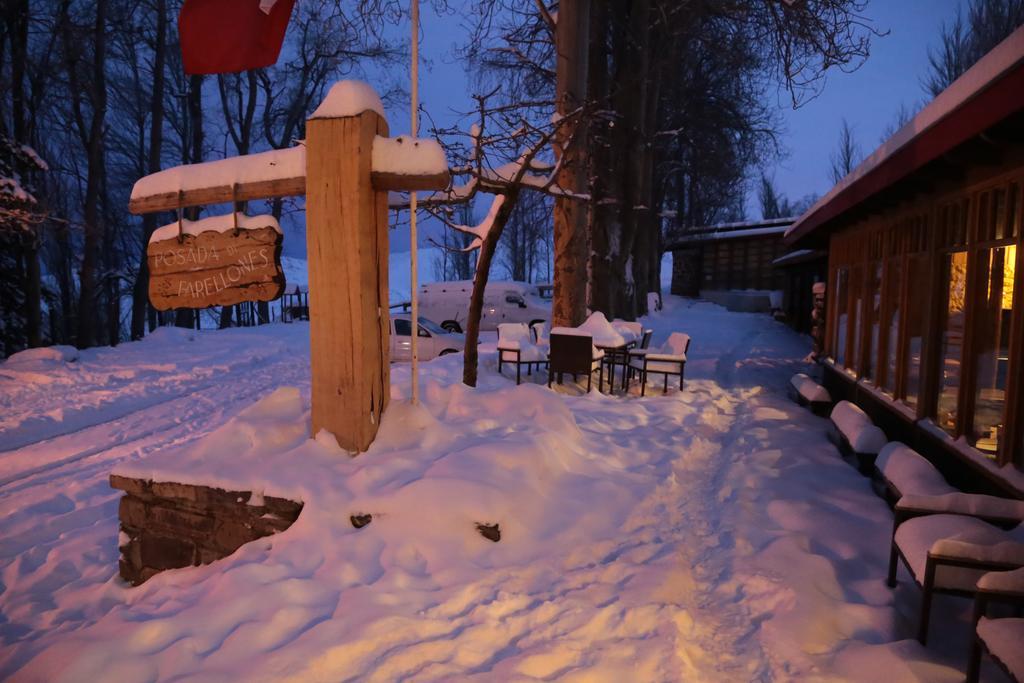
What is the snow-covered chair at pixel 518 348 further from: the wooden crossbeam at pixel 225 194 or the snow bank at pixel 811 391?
Result: the wooden crossbeam at pixel 225 194

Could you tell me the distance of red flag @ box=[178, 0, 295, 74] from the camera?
13.1 ft

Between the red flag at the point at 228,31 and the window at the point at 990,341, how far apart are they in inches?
212

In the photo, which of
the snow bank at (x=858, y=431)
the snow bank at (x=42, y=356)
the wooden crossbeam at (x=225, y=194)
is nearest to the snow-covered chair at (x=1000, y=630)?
the snow bank at (x=858, y=431)

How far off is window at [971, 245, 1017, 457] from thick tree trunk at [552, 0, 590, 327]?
5.31 metres

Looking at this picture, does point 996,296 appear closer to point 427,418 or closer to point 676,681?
point 676,681

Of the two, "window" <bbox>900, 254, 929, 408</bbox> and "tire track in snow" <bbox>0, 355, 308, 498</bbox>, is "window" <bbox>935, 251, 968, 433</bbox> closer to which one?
"window" <bbox>900, 254, 929, 408</bbox>

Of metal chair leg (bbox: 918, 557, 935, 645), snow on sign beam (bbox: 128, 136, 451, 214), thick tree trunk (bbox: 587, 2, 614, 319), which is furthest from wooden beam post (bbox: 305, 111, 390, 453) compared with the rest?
thick tree trunk (bbox: 587, 2, 614, 319)

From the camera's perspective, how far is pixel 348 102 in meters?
3.82

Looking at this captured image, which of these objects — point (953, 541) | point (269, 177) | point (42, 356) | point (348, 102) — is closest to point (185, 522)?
point (269, 177)

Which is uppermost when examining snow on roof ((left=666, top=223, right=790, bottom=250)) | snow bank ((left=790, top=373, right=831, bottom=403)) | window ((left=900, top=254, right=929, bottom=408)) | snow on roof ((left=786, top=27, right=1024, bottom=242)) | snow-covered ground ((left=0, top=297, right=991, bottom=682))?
snow on roof ((left=666, top=223, right=790, bottom=250))

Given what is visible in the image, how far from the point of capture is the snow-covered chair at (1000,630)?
212 cm

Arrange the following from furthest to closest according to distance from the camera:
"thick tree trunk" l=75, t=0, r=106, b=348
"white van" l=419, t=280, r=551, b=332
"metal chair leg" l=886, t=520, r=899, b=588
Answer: "white van" l=419, t=280, r=551, b=332 → "thick tree trunk" l=75, t=0, r=106, b=348 → "metal chair leg" l=886, t=520, r=899, b=588

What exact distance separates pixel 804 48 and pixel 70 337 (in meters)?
27.1

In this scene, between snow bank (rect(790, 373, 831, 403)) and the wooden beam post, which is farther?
snow bank (rect(790, 373, 831, 403))
